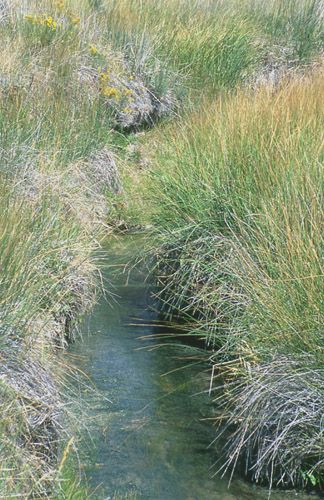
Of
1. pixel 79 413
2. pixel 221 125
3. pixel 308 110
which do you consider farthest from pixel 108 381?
pixel 308 110

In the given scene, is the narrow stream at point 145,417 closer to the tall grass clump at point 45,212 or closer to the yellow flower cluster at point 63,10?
the tall grass clump at point 45,212

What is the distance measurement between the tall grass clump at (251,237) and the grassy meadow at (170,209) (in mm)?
17

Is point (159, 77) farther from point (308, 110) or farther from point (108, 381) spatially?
point (108, 381)

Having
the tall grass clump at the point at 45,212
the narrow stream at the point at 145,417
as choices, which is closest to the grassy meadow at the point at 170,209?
the tall grass clump at the point at 45,212

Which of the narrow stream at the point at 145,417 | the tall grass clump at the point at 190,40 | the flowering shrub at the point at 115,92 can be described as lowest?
the narrow stream at the point at 145,417

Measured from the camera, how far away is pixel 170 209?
200 inches

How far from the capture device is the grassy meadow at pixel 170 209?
3113mm

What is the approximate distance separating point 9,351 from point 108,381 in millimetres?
1210

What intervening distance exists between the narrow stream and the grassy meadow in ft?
0.45

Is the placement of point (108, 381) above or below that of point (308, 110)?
below

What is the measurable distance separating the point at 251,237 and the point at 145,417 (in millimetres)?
1248

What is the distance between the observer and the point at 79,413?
12.2 feet

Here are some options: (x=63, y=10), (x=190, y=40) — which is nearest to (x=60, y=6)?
(x=63, y=10)

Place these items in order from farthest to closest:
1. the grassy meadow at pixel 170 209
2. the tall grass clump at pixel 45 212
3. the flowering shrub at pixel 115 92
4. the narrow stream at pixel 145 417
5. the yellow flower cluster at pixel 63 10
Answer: the yellow flower cluster at pixel 63 10, the flowering shrub at pixel 115 92, the narrow stream at pixel 145 417, the grassy meadow at pixel 170 209, the tall grass clump at pixel 45 212
